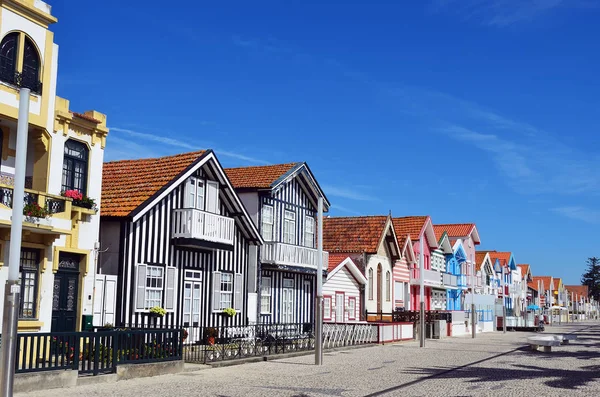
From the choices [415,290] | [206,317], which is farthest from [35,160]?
[415,290]

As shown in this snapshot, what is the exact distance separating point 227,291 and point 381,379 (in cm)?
1071

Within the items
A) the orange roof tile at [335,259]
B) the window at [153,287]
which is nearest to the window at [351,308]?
the orange roof tile at [335,259]

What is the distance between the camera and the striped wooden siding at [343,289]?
37031 mm

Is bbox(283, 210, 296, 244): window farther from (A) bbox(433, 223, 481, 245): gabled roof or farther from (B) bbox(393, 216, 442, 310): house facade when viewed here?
(A) bbox(433, 223, 481, 245): gabled roof

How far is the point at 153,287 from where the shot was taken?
80.7 ft

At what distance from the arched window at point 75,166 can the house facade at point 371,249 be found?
70.6 feet

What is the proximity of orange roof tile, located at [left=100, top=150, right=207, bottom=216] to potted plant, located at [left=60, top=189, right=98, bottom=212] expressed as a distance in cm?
212

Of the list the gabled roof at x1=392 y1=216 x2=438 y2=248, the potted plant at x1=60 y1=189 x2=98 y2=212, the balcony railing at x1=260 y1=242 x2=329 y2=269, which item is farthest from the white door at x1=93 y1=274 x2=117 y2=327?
the gabled roof at x1=392 y1=216 x2=438 y2=248

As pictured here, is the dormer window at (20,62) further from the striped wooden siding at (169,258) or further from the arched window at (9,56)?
the striped wooden siding at (169,258)

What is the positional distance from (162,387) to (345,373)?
5936 millimetres

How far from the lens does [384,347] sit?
1296 inches

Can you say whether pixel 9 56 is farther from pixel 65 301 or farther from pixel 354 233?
pixel 354 233

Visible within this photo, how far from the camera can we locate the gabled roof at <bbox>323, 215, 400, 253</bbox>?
41.1 m

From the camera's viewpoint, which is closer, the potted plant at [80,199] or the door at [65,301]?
the potted plant at [80,199]
